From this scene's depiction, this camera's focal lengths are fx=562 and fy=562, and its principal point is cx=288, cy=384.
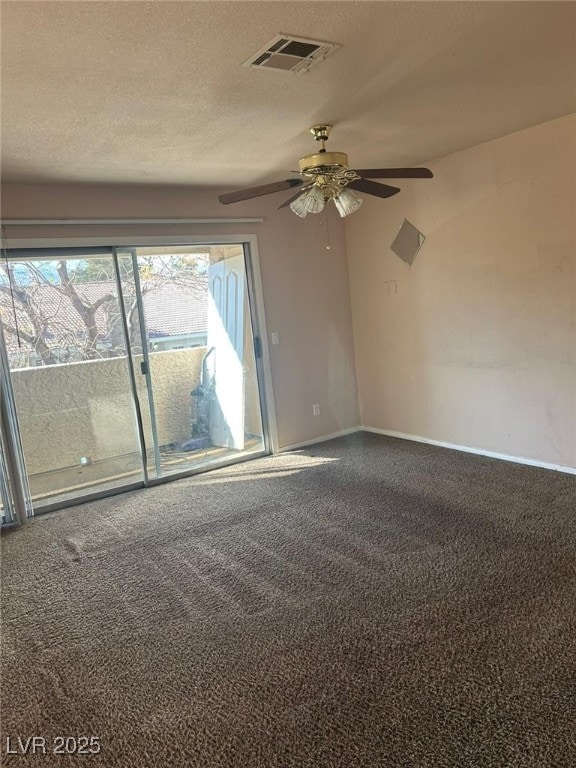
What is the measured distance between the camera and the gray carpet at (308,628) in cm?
186

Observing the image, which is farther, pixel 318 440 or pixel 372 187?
pixel 318 440

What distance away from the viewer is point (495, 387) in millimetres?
4488

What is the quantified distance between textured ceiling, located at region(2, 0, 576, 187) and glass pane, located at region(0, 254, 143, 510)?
765 millimetres

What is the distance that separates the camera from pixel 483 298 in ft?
14.6

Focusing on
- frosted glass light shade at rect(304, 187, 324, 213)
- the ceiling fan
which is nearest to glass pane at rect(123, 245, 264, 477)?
the ceiling fan

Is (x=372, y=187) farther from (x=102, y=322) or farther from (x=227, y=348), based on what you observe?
(x=102, y=322)

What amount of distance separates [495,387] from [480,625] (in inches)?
98.3

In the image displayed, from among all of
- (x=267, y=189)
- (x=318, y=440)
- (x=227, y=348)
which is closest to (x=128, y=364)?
(x=227, y=348)

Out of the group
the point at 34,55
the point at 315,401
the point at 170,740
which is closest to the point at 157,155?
the point at 34,55

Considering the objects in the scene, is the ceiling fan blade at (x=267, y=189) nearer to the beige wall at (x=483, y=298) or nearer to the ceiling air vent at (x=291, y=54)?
the ceiling air vent at (x=291, y=54)

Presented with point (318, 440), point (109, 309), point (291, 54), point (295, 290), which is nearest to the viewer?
point (291, 54)

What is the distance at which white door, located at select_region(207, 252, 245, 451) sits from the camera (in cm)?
509

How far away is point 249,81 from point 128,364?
269cm

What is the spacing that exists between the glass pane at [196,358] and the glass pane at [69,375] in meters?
0.21
